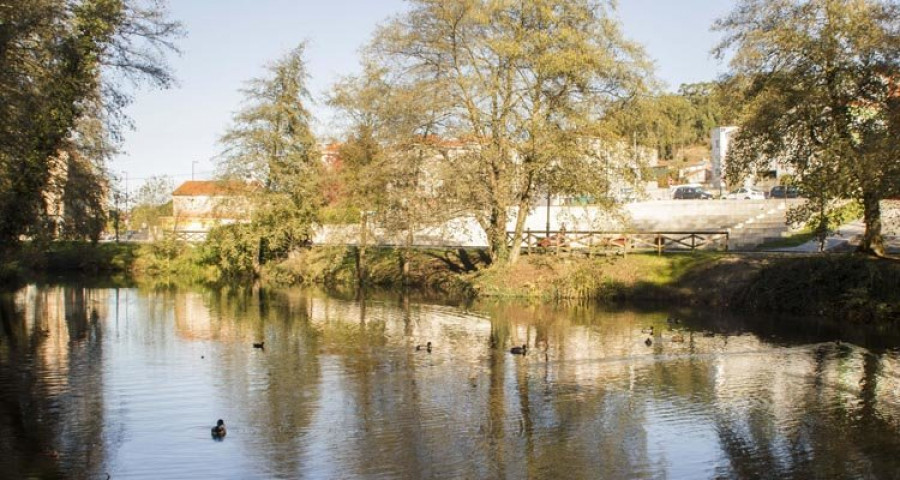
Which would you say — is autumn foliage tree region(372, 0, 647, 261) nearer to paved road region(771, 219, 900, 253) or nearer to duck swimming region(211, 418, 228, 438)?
paved road region(771, 219, 900, 253)

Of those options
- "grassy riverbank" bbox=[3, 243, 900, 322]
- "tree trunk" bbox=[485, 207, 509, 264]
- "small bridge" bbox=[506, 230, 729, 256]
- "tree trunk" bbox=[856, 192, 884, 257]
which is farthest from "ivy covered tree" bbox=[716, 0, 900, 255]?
"tree trunk" bbox=[485, 207, 509, 264]

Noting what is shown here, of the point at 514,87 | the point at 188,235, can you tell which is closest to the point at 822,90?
the point at 514,87

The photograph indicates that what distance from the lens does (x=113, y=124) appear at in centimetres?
2619

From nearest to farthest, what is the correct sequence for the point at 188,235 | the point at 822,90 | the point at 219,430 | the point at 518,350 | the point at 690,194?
the point at 219,430, the point at 518,350, the point at 822,90, the point at 188,235, the point at 690,194

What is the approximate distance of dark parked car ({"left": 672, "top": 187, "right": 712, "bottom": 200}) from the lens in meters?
76.7

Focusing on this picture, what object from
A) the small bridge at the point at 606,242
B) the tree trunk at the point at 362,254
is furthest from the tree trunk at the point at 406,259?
the small bridge at the point at 606,242

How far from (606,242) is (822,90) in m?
13.7

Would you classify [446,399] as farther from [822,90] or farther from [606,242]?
[606,242]

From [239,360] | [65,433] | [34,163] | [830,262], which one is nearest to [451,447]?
[65,433]

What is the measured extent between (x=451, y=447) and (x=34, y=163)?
15595mm

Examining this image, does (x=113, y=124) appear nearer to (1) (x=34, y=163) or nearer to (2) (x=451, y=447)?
(1) (x=34, y=163)

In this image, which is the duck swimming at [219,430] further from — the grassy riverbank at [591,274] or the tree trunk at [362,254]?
the tree trunk at [362,254]

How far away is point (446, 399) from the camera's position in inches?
760

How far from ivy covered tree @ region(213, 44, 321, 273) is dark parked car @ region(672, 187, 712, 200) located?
1485 inches
